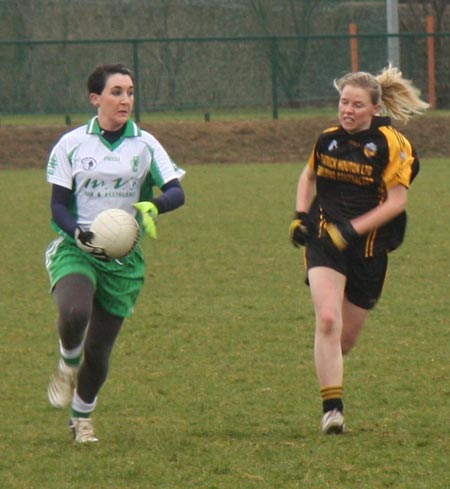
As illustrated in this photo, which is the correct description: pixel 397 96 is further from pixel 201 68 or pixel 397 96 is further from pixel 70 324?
pixel 201 68

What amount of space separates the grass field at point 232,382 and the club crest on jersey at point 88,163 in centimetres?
129

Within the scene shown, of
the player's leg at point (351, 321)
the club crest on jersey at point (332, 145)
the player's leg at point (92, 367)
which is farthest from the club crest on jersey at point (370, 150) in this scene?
the player's leg at point (92, 367)

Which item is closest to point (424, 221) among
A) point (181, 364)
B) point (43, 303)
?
point (43, 303)

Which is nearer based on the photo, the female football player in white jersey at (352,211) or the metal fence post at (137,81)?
the female football player in white jersey at (352,211)

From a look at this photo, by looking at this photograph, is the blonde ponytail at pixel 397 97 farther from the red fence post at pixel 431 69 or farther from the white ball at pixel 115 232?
the red fence post at pixel 431 69

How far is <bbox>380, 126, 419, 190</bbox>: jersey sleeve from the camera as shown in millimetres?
6254

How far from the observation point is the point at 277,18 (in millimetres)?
33562

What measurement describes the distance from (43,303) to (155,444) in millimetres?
4659

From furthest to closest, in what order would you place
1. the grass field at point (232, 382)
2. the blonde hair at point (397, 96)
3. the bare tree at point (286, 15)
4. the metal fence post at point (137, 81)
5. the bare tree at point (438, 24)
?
1. the bare tree at point (286, 15)
2. the bare tree at point (438, 24)
3. the metal fence post at point (137, 81)
4. the blonde hair at point (397, 96)
5. the grass field at point (232, 382)

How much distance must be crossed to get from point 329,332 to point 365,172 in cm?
80

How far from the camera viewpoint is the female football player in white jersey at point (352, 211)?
6.23 m

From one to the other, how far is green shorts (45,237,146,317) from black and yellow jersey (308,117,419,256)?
0.99m

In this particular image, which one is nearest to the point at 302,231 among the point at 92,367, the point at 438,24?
the point at 92,367

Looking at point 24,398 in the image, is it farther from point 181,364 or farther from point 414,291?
point 414,291
